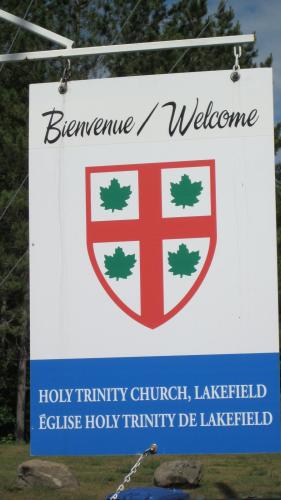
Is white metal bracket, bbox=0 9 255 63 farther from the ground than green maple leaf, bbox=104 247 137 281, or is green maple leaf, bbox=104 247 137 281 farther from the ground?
white metal bracket, bbox=0 9 255 63

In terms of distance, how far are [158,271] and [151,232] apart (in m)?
0.14

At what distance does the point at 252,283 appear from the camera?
3609mm

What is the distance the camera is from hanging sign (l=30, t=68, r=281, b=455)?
12.0 ft

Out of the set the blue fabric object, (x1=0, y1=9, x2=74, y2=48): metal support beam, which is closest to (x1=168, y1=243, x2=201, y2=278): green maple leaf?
(x1=0, y1=9, x2=74, y2=48): metal support beam

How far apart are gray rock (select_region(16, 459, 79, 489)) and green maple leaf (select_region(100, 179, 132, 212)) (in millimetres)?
17686

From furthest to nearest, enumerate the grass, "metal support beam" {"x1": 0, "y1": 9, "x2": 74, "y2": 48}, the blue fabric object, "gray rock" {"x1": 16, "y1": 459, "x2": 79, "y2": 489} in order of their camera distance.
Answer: "gray rock" {"x1": 16, "y1": 459, "x2": 79, "y2": 489}
the grass
the blue fabric object
"metal support beam" {"x1": 0, "y1": 9, "x2": 74, "y2": 48}

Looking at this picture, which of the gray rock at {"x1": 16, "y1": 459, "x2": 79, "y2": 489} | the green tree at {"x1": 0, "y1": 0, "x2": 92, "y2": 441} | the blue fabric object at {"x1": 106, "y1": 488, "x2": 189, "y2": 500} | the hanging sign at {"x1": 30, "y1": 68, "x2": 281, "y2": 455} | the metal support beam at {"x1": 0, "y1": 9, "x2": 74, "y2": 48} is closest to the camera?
the hanging sign at {"x1": 30, "y1": 68, "x2": 281, "y2": 455}

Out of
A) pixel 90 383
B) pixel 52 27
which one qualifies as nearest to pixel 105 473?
pixel 52 27

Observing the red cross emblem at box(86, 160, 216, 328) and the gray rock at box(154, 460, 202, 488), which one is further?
the gray rock at box(154, 460, 202, 488)

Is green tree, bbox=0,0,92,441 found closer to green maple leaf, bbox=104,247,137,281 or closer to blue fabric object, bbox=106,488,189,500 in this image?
blue fabric object, bbox=106,488,189,500

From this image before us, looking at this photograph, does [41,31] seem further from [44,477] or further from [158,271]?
[44,477]

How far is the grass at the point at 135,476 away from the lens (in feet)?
66.0

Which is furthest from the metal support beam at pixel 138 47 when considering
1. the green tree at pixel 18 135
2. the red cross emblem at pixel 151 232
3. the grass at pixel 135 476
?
the green tree at pixel 18 135

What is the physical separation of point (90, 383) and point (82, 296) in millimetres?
326
